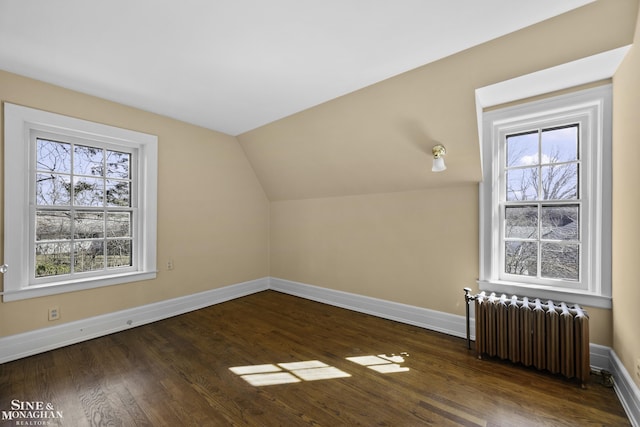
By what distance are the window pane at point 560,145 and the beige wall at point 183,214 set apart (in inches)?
145

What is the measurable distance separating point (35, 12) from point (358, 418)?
3.14m

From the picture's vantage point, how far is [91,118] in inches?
107

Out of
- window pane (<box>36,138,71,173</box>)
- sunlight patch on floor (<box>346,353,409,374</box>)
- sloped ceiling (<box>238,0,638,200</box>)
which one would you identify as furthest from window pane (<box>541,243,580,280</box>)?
window pane (<box>36,138,71,173</box>)

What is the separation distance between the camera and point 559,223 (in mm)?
2369

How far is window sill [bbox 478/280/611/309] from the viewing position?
2.10 meters

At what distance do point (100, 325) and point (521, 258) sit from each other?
4195 millimetres

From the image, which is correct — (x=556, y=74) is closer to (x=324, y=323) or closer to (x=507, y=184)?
(x=507, y=184)

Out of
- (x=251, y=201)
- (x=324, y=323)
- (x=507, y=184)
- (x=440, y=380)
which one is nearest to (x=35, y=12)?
(x=251, y=201)

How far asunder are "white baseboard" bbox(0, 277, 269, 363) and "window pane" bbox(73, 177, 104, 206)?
1190 millimetres

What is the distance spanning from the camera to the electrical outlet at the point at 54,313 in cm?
249

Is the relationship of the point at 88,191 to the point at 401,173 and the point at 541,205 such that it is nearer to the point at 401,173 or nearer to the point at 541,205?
the point at 401,173

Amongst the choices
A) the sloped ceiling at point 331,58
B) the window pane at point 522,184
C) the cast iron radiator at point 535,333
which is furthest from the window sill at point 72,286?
the window pane at point 522,184

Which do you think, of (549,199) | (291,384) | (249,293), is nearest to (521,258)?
(549,199)

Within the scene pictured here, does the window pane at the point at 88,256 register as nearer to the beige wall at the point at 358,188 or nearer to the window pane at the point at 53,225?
the window pane at the point at 53,225
